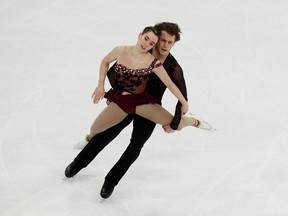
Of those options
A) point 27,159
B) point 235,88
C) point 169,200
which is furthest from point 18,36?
point 169,200

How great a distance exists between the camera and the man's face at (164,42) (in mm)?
3732

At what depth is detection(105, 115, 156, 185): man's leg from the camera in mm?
3975

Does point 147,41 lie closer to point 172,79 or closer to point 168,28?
point 168,28

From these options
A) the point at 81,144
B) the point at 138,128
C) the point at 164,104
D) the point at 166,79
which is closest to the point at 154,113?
the point at 138,128

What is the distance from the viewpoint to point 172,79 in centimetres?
385

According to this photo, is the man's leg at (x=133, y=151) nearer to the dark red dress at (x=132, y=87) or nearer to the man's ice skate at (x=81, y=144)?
the dark red dress at (x=132, y=87)

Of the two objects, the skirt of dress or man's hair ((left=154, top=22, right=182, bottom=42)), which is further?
the skirt of dress

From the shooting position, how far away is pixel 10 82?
17.0 feet

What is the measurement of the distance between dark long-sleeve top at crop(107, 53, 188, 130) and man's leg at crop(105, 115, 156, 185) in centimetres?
20

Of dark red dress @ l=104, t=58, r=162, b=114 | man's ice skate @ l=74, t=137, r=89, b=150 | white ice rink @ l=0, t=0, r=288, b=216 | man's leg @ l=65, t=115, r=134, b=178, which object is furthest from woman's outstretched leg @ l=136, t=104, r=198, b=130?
man's ice skate @ l=74, t=137, r=89, b=150

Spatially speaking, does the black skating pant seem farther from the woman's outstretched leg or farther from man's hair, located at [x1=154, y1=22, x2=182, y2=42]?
man's hair, located at [x1=154, y1=22, x2=182, y2=42]

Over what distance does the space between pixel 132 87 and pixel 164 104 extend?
124cm

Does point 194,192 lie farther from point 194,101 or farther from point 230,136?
point 194,101

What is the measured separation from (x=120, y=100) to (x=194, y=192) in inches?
34.5
